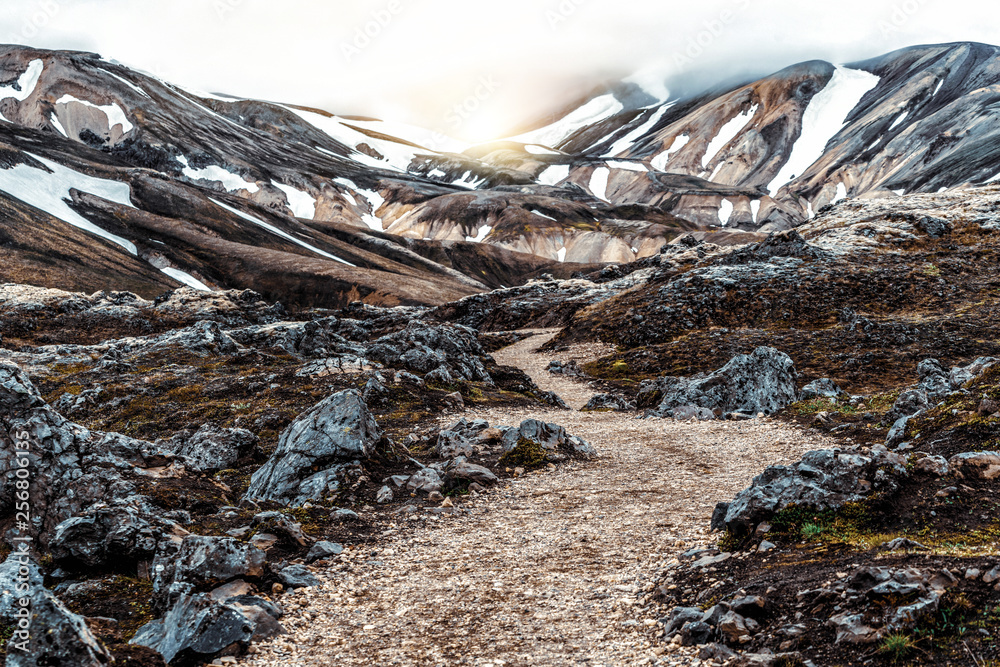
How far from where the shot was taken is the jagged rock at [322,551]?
1130cm

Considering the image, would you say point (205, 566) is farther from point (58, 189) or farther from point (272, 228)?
point (272, 228)

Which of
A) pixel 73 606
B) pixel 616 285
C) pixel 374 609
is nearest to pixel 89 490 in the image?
pixel 73 606

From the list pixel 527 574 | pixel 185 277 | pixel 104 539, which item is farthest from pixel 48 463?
pixel 185 277

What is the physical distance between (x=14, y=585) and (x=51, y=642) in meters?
1.40

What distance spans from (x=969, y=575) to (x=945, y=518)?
9.27 ft

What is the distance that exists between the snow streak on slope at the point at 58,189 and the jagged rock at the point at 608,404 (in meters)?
98.2

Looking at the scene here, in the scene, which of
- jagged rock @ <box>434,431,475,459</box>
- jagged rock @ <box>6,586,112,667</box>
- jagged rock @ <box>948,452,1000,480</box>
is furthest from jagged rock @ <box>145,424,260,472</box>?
jagged rock @ <box>948,452,1000,480</box>

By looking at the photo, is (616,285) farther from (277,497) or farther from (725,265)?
(277,497)

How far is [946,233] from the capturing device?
50344 millimetres

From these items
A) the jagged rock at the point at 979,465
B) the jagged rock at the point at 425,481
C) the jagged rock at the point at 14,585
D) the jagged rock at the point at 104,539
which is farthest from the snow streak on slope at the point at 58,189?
the jagged rock at the point at 979,465

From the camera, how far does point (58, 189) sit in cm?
11281

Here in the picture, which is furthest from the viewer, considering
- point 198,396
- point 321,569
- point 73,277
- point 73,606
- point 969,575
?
point 73,277

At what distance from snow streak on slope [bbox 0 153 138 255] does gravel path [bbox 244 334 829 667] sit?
107690mm

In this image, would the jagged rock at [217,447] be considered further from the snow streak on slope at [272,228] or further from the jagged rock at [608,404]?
the snow streak on slope at [272,228]
